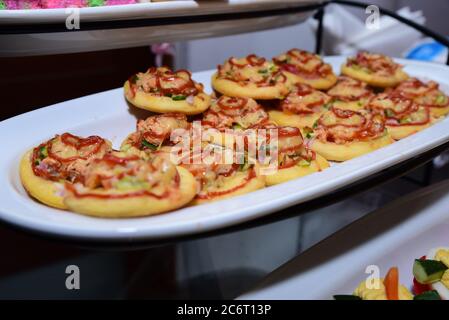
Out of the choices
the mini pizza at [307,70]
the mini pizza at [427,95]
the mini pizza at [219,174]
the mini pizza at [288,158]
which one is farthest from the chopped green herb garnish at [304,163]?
the mini pizza at [427,95]

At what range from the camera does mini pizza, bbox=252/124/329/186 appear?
1.51 metres

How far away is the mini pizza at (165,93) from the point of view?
1739mm

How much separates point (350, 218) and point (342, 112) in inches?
42.3

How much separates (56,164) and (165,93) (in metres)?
0.50

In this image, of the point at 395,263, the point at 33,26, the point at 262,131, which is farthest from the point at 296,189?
the point at 33,26

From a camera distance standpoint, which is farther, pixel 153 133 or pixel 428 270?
pixel 153 133

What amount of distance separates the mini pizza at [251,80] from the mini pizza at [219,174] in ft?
1.71

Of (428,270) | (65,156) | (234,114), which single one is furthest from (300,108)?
(65,156)

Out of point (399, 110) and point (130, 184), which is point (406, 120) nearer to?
point (399, 110)

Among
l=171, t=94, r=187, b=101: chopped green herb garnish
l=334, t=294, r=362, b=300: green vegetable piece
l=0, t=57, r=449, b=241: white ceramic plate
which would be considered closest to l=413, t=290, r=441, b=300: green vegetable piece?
l=334, t=294, r=362, b=300: green vegetable piece

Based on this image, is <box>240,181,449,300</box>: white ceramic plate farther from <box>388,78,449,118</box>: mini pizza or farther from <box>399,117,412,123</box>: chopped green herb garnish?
<box>388,78,449,118</box>: mini pizza

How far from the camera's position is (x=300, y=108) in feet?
6.61

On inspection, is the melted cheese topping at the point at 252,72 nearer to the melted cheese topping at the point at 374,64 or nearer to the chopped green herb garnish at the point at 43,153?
the melted cheese topping at the point at 374,64

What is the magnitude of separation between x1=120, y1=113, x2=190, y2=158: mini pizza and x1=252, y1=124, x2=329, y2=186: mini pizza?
0.32m
